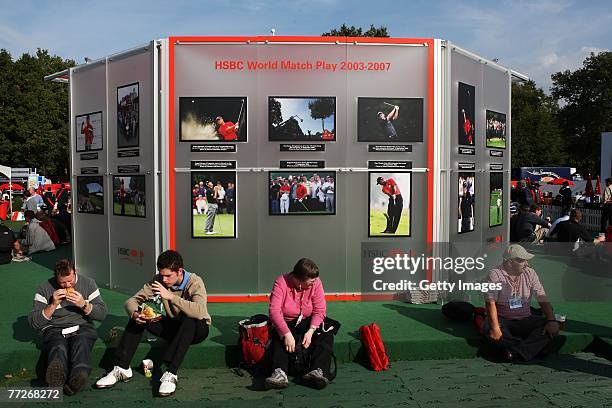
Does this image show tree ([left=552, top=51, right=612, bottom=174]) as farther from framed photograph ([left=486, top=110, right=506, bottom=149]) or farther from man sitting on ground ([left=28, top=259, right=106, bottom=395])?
man sitting on ground ([left=28, top=259, right=106, bottom=395])

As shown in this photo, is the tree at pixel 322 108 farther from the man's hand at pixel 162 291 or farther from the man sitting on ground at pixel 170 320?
the man's hand at pixel 162 291

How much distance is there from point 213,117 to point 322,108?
1494mm

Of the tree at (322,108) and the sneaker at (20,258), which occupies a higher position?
the tree at (322,108)

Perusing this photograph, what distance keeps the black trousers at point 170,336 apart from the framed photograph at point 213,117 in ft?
10.2

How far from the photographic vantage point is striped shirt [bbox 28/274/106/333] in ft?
17.5

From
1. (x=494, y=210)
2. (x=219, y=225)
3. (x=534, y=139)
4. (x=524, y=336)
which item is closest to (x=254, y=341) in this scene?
(x=219, y=225)

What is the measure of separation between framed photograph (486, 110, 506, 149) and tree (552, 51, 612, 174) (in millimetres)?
47484

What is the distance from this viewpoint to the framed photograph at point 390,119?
7.99 metres

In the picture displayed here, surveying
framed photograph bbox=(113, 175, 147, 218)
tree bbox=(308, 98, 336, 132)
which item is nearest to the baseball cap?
tree bbox=(308, 98, 336, 132)

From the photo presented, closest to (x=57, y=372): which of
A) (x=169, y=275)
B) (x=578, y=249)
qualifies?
(x=169, y=275)

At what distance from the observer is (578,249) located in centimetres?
1087

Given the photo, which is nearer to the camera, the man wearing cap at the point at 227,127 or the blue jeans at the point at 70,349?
the blue jeans at the point at 70,349

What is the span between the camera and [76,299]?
532 centimetres

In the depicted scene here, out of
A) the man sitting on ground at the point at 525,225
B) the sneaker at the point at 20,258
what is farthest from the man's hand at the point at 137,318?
the man sitting on ground at the point at 525,225
